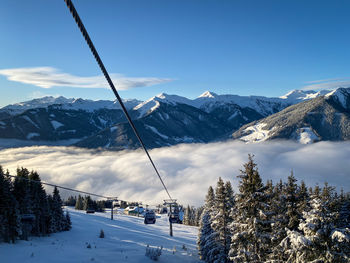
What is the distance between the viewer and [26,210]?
40.2 meters

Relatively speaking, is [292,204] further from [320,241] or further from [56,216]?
[56,216]

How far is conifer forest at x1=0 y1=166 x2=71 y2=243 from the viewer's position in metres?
32.8

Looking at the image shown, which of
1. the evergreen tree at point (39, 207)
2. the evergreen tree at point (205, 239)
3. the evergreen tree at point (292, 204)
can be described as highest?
the evergreen tree at point (292, 204)

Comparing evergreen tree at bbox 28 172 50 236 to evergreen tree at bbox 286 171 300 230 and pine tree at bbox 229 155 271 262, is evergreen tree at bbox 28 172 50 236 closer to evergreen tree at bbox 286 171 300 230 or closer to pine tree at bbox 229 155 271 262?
pine tree at bbox 229 155 271 262

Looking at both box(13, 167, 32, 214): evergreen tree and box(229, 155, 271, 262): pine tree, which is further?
box(13, 167, 32, 214): evergreen tree

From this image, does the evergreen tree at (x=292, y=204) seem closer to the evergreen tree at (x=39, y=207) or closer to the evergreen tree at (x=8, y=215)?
the evergreen tree at (x=8, y=215)

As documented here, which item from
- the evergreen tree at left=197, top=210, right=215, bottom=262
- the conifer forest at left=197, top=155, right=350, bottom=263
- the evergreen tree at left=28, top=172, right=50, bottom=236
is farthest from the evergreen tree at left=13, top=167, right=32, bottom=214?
the conifer forest at left=197, top=155, right=350, bottom=263

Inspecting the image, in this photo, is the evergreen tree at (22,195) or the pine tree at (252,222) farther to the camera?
the evergreen tree at (22,195)

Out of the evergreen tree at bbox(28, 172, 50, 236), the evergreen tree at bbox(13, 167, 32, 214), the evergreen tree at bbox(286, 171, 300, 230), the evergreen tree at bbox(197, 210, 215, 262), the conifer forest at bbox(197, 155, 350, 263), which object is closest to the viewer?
the conifer forest at bbox(197, 155, 350, 263)

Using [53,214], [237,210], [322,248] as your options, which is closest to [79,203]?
[53,214]

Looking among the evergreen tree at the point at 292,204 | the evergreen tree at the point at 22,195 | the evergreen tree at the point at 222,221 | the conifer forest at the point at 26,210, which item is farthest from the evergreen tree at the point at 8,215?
the evergreen tree at the point at 292,204

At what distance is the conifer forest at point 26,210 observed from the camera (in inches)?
1291

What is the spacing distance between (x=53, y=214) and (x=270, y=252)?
3975 cm


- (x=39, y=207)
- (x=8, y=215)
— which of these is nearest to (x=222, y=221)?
(x=8, y=215)
